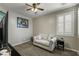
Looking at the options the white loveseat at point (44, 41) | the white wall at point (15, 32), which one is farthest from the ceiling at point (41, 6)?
the white loveseat at point (44, 41)

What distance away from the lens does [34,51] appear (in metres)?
1.24

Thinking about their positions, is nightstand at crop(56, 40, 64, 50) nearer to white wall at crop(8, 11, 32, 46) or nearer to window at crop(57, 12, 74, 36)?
window at crop(57, 12, 74, 36)

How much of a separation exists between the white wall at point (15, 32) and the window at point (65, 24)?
618mm

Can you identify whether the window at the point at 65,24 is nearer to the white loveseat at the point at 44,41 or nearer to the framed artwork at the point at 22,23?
the white loveseat at the point at 44,41

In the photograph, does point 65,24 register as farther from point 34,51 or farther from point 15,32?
point 15,32

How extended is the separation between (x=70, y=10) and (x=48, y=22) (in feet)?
1.58

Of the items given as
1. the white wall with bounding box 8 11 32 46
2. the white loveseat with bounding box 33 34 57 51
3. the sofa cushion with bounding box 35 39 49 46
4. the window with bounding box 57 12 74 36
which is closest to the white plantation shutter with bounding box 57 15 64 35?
the window with bounding box 57 12 74 36

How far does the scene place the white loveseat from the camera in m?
1.29

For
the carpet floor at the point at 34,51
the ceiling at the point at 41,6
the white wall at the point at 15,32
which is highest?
the ceiling at the point at 41,6

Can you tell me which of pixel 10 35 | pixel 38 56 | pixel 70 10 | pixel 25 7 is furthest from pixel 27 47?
pixel 70 10

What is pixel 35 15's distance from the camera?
1.27 metres

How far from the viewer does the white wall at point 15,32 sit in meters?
1.18

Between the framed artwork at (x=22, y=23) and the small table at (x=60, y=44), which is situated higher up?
the framed artwork at (x=22, y=23)

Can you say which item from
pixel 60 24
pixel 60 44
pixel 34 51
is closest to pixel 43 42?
pixel 34 51
